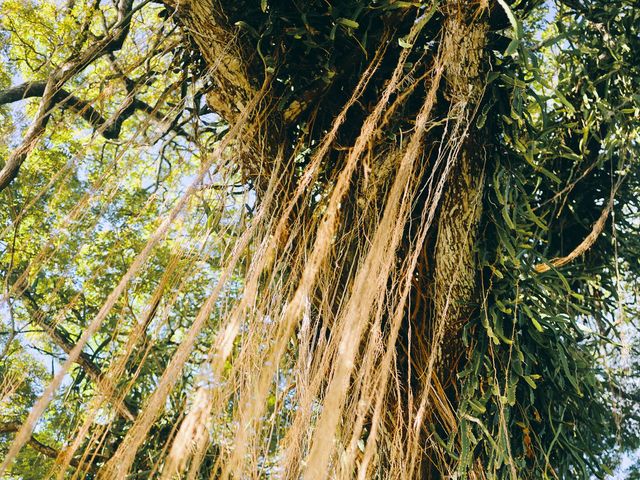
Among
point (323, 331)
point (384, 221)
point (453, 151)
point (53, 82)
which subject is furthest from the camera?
point (53, 82)

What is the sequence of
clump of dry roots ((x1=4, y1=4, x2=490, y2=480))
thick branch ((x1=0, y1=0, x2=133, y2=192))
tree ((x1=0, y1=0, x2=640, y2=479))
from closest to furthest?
1. clump of dry roots ((x1=4, y1=4, x2=490, y2=480))
2. tree ((x1=0, y1=0, x2=640, y2=479))
3. thick branch ((x1=0, y1=0, x2=133, y2=192))

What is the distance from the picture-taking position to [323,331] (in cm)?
141

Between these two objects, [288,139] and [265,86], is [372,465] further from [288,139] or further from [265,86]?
[265,86]

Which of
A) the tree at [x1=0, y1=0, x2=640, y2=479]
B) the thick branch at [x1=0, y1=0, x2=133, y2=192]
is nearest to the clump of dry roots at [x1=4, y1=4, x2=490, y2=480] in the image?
the tree at [x1=0, y1=0, x2=640, y2=479]

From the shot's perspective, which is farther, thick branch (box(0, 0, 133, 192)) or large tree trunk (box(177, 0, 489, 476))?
thick branch (box(0, 0, 133, 192))

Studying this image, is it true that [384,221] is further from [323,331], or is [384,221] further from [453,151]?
[453,151]

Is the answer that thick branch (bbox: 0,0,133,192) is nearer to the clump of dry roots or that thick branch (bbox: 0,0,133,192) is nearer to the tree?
the tree

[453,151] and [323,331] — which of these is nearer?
[323,331]

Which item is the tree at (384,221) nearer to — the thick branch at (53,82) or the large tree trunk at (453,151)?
the large tree trunk at (453,151)

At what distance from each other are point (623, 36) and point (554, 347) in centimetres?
111

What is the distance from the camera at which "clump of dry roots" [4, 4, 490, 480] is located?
3.49 feet

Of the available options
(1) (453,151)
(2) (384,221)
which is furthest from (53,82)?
(2) (384,221)

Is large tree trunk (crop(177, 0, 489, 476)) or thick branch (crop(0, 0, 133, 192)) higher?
thick branch (crop(0, 0, 133, 192))

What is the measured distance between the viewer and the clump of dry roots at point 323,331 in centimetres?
106
